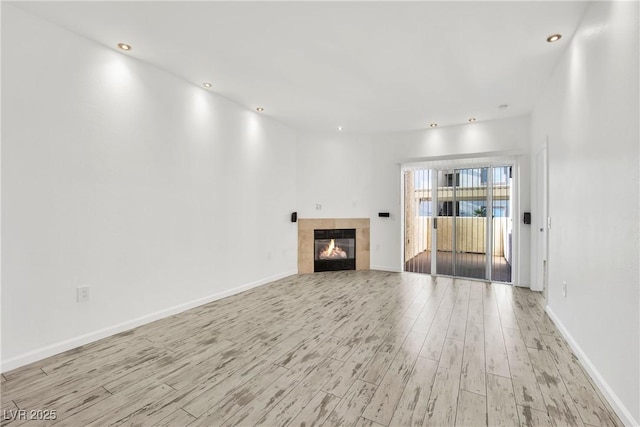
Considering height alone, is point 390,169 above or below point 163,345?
above

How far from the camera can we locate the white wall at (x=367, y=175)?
5.50 metres

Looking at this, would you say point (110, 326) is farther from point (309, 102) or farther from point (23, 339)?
point (309, 102)

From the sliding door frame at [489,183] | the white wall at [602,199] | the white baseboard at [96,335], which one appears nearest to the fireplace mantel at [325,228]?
the sliding door frame at [489,183]

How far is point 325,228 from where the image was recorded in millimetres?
5645

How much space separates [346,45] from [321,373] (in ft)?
9.62

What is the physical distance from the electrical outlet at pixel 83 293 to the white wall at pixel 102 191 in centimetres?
4

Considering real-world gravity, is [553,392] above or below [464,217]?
below

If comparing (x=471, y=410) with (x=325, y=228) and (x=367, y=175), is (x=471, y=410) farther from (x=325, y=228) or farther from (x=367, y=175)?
(x=367, y=175)

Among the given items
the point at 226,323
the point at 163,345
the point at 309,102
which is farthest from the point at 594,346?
the point at 309,102

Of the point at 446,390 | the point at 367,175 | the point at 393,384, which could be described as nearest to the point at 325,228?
the point at 367,175

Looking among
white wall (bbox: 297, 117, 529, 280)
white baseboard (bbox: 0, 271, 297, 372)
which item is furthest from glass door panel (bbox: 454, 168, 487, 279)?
white baseboard (bbox: 0, 271, 297, 372)

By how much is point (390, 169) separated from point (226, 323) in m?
4.24

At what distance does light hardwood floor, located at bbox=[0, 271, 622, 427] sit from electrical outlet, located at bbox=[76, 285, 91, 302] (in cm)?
43

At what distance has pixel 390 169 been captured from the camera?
571cm
